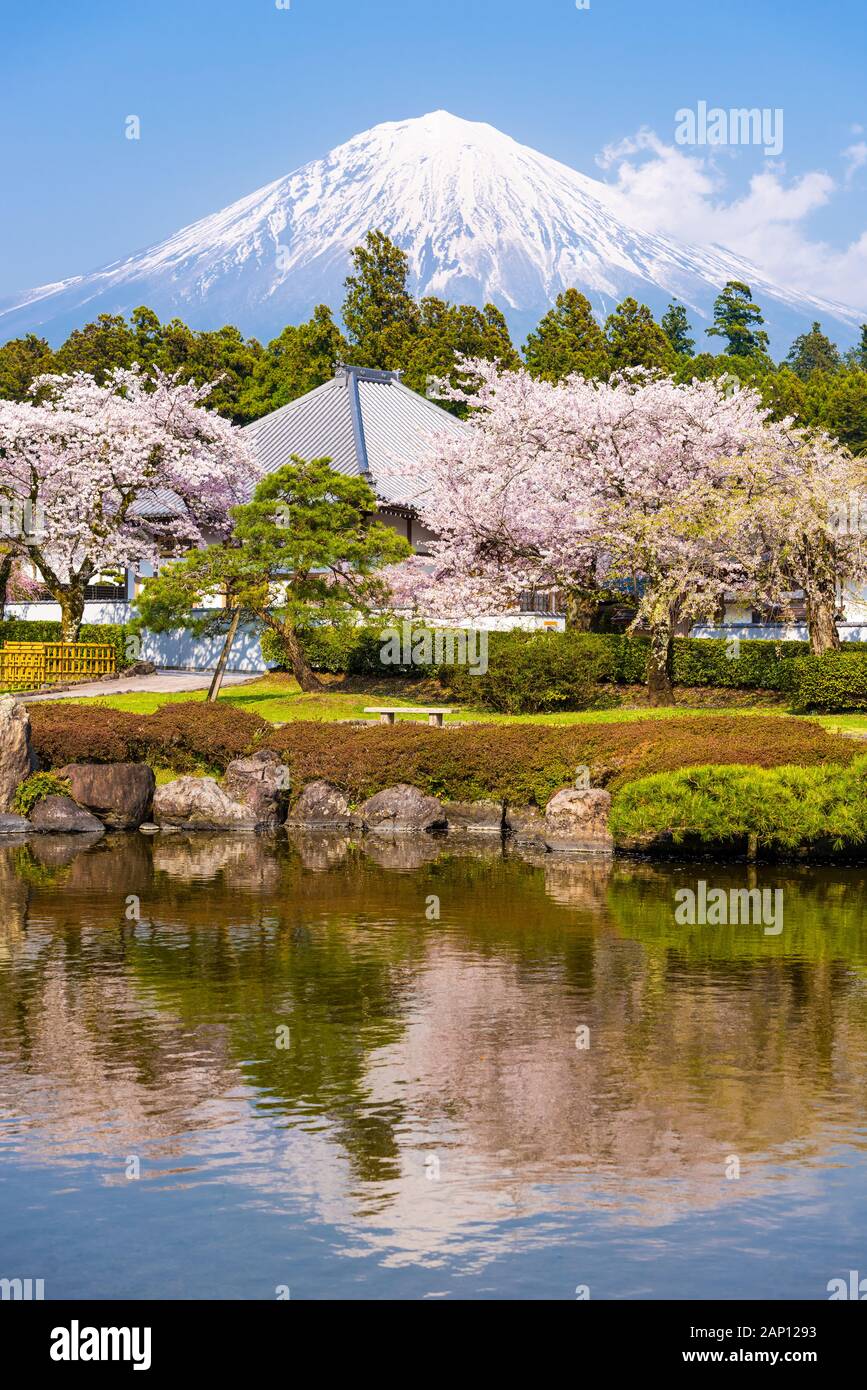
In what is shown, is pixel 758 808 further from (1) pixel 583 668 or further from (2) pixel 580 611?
(2) pixel 580 611

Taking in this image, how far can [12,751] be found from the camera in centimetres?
2391

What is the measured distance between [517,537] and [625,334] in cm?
4593

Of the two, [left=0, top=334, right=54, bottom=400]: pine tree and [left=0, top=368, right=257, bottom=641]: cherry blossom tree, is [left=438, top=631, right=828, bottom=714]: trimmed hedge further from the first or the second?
[left=0, top=334, right=54, bottom=400]: pine tree

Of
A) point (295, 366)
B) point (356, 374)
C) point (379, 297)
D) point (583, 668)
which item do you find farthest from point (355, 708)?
point (379, 297)

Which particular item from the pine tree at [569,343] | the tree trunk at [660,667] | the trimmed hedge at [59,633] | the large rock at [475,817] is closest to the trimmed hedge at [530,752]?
the large rock at [475,817]

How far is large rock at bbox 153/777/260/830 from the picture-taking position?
2419cm

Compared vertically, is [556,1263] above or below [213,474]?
below

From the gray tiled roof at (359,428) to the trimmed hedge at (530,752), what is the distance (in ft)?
85.3

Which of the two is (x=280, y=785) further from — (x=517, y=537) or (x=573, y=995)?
(x=517, y=537)

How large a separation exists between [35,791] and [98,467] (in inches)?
927

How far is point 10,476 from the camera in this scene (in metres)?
46.7

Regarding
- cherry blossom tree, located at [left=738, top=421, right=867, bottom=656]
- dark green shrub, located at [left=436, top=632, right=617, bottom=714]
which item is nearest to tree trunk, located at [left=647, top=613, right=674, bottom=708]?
dark green shrub, located at [left=436, top=632, right=617, bottom=714]

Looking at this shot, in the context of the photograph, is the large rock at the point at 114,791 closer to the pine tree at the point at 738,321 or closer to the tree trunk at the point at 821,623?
the tree trunk at the point at 821,623

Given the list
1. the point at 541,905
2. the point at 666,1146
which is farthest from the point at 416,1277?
the point at 541,905
